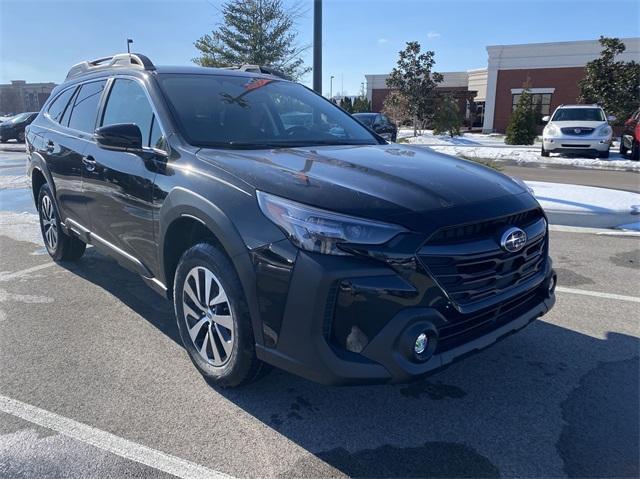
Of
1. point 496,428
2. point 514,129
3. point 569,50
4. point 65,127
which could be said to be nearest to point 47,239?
point 65,127

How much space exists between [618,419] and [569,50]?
31.6 meters

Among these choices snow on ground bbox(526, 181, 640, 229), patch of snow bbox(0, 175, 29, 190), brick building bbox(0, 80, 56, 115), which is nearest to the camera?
snow on ground bbox(526, 181, 640, 229)

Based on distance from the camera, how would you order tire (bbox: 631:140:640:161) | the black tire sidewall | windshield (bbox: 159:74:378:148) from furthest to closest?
tire (bbox: 631:140:640:161) → the black tire sidewall → windshield (bbox: 159:74:378:148)

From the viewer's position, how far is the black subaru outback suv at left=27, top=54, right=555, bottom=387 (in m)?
2.29

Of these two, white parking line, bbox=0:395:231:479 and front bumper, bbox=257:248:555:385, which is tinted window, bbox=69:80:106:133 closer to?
white parking line, bbox=0:395:231:479

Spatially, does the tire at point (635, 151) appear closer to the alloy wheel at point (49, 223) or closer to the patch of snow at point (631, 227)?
the patch of snow at point (631, 227)

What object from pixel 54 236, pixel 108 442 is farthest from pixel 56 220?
pixel 108 442

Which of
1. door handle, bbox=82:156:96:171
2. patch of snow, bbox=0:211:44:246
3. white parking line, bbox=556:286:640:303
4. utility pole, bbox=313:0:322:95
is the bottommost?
patch of snow, bbox=0:211:44:246

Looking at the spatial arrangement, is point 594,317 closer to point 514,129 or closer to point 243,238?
point 243,238

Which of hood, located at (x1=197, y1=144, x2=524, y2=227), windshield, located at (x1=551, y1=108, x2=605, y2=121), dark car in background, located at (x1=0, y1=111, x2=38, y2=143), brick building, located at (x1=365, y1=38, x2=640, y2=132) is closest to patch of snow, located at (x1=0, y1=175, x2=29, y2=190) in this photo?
hood, located at (x1=197, y1=144, x2=524, y2=227)

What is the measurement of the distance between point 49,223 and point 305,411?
3.94 meters

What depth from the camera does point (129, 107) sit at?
381cm

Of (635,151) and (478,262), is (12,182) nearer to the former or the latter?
(478,262)

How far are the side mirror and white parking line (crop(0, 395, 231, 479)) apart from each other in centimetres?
165
